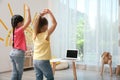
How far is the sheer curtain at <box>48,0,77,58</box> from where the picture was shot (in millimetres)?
6004

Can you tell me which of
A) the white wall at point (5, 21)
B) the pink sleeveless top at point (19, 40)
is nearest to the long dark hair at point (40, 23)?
the pink sleeveless top at point (19, 40)

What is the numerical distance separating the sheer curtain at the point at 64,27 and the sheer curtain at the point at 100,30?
411 millimetres

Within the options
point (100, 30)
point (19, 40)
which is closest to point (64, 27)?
point (100, 30)

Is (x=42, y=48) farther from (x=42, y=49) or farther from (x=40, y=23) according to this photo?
(x=40, y=23)

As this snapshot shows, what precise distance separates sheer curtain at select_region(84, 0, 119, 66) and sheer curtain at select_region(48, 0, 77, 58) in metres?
0.41

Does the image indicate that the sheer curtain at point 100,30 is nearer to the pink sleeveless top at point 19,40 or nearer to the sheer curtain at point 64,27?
the sheer curtain at point 64,27

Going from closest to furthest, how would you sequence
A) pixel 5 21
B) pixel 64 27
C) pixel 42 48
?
pixel 42 48, pixel 5 21, pixel 64 27

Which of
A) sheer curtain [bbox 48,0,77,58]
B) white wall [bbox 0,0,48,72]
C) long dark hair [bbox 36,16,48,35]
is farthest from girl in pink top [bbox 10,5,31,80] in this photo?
sheer curtain [bbox 48,0,77,58]

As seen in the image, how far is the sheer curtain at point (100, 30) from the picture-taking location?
5.36 meters

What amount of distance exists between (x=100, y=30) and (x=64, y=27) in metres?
1.11

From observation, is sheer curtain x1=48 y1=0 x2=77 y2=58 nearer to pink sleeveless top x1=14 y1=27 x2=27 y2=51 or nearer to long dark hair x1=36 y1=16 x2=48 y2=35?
pink sleeveless top x1=14 y1=27 x2=27 y2=51

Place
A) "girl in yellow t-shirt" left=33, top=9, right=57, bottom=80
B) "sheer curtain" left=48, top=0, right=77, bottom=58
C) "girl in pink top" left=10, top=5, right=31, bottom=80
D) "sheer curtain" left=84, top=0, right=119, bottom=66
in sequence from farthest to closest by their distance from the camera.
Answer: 1. "sheer curtain" left=48, top=0, right=77, bottom=58
2. "sheer curtain" left=84, top=0, right=119, bottom=66
3. "girl in pink top" left=10, top=5, right=31, bottom=80
4. "girl in yellow t-shirt" left=33, top=9, right=57, bottom=80

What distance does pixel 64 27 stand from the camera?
614 centimetres

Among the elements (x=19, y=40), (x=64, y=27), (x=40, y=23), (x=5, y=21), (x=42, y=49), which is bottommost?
(x=42, y=49)
